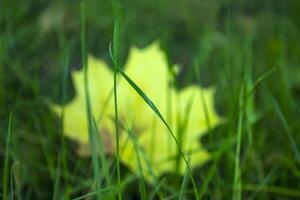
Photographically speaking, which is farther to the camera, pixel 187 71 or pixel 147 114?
pixel 187 71

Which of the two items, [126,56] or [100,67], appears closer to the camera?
[100,67]

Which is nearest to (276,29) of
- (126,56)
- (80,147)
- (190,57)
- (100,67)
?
(190,57)

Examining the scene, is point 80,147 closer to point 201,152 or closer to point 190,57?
point 201,152

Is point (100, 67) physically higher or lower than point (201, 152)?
higher
